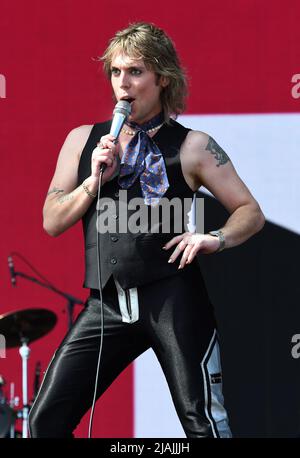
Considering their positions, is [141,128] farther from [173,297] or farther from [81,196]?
[173,297]

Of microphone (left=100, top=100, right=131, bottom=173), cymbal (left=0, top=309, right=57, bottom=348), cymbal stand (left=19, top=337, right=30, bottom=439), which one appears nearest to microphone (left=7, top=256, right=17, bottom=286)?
cymbal (left=0, top=309, right=57, bottom=348)

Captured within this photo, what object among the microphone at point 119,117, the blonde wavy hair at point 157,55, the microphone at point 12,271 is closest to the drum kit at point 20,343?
the microphone at point 12,271

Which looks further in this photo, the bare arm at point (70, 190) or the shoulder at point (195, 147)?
the shoulder at point (195, 147)

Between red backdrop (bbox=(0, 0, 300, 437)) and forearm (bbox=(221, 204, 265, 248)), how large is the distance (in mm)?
1322

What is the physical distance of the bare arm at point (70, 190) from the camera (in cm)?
307

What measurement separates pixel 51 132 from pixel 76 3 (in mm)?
610

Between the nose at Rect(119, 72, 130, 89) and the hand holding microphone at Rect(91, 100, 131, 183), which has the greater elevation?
the nose at Rect(119, 72, 130, 89)

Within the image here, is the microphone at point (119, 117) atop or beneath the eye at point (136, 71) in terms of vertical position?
beneath

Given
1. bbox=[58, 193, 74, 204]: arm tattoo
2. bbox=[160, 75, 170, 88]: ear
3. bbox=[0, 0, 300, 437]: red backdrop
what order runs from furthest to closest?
bbox=[0, 0, 300, 437]: red backdrop → bbox=[160, 75, 170, 88]: ear → bbox=[58, 193, 74, 204]: arm tattoo

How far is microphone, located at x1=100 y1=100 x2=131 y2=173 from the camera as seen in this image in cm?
291

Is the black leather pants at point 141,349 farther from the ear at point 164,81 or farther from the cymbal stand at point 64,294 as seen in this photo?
the cymbal stand at point 64,294

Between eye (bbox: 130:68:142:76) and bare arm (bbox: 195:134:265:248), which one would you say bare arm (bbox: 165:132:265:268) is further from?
eye (bbox: 130:68:142:76)

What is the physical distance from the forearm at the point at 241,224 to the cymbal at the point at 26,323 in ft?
5.06

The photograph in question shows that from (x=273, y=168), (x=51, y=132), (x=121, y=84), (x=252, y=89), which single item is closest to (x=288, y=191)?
(x=273, y=168)
